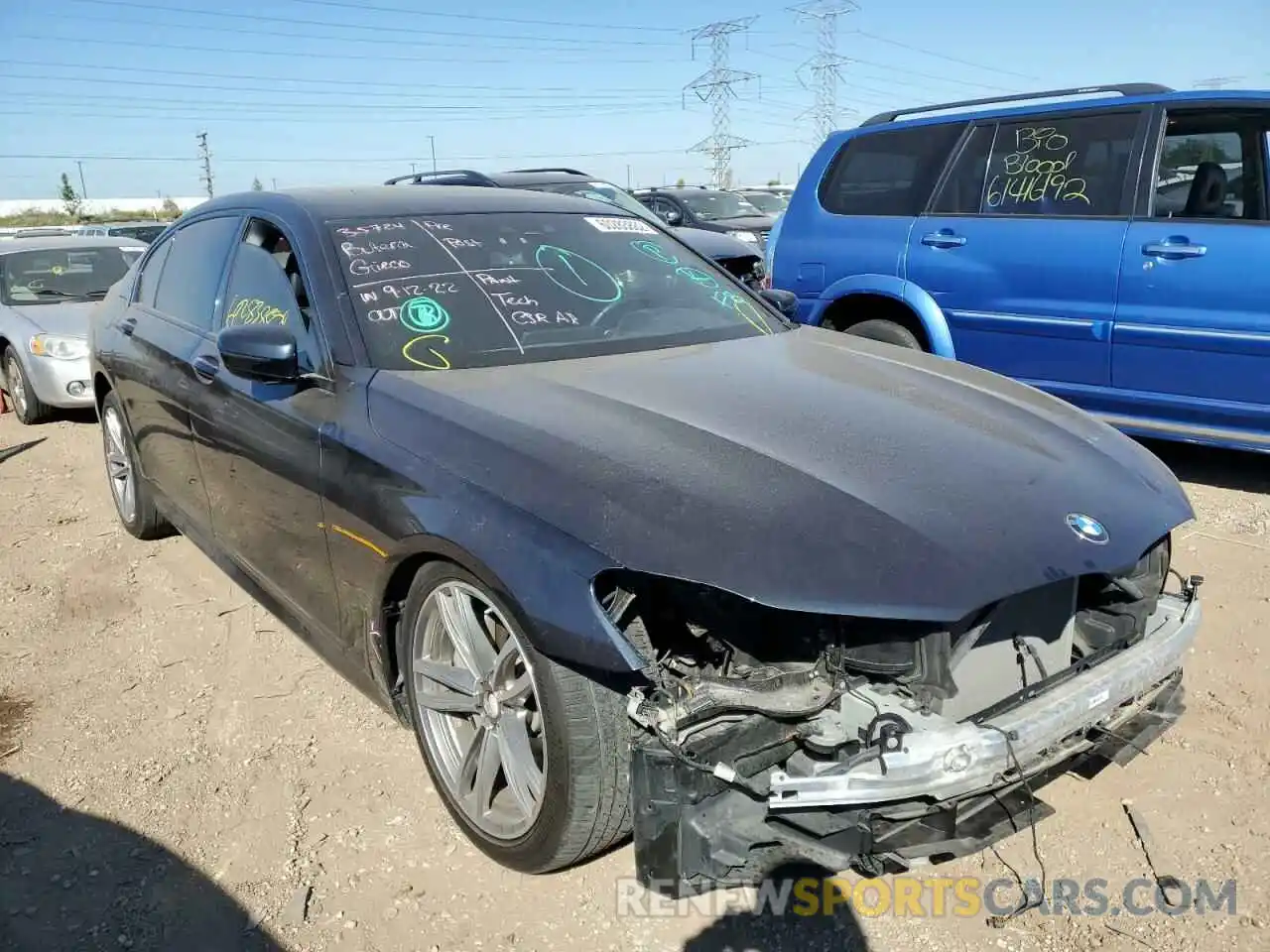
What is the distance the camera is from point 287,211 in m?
3.28

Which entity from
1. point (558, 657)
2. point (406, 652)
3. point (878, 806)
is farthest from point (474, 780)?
point (878, 806)

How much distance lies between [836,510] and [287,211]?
2.20 metres

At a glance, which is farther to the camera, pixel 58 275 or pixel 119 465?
pixel 58 275

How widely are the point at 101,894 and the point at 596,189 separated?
9.48 meters

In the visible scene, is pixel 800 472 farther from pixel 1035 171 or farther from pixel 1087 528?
pixel 1035 171

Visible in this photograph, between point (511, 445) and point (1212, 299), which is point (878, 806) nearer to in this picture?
point (511, 445)

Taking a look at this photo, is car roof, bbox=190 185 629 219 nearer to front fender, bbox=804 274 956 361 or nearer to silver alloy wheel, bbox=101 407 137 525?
silver alloy wheel, bbox=101 407 137 525

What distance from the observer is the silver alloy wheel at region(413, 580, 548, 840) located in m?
2.34

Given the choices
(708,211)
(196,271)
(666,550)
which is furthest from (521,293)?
(708,211)

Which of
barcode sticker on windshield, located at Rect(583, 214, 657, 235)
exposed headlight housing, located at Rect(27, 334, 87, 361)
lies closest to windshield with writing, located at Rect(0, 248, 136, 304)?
exposed headlight housing, located at Rect(27, 334, 87, 361)

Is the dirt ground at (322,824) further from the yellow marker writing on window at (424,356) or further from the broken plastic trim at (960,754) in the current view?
the yellow marker writing on window at (424,356)

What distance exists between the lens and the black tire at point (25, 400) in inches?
307

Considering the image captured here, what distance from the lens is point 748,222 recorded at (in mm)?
15391

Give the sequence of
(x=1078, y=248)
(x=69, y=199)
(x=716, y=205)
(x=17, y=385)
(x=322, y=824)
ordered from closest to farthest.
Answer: (x=322, y=824) → (x=1078, y=248) → (x=17, y=385) → (x=716, y=205) → (x=69, y=199)
